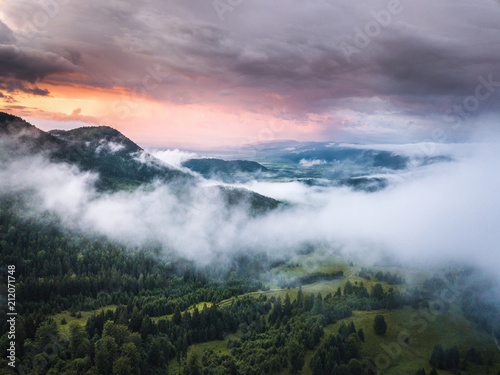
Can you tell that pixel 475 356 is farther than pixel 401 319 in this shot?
No

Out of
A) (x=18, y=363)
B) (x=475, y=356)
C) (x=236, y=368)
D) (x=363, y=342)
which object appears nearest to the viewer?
(x=18, y=363)

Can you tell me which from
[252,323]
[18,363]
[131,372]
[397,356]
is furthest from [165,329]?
[397,356]

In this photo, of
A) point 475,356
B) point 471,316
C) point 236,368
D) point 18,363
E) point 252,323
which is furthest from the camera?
point 471,316

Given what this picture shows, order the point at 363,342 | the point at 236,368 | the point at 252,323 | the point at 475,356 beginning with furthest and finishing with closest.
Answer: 1. the point at 252,323
2. the point at 363,342
3. the point at 475,356
4. the point at 236,368

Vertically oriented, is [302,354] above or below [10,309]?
below

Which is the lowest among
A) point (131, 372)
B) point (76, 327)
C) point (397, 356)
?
point (397, 356)

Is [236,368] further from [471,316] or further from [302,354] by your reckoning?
[471,316]

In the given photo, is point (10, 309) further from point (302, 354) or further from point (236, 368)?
point (302, 354)

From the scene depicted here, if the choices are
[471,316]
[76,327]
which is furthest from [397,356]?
[76,327]

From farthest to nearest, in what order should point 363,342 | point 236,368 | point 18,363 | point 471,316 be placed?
1. point 471,316
2. point 363,342
3. point 236,368
4. point 18,363
